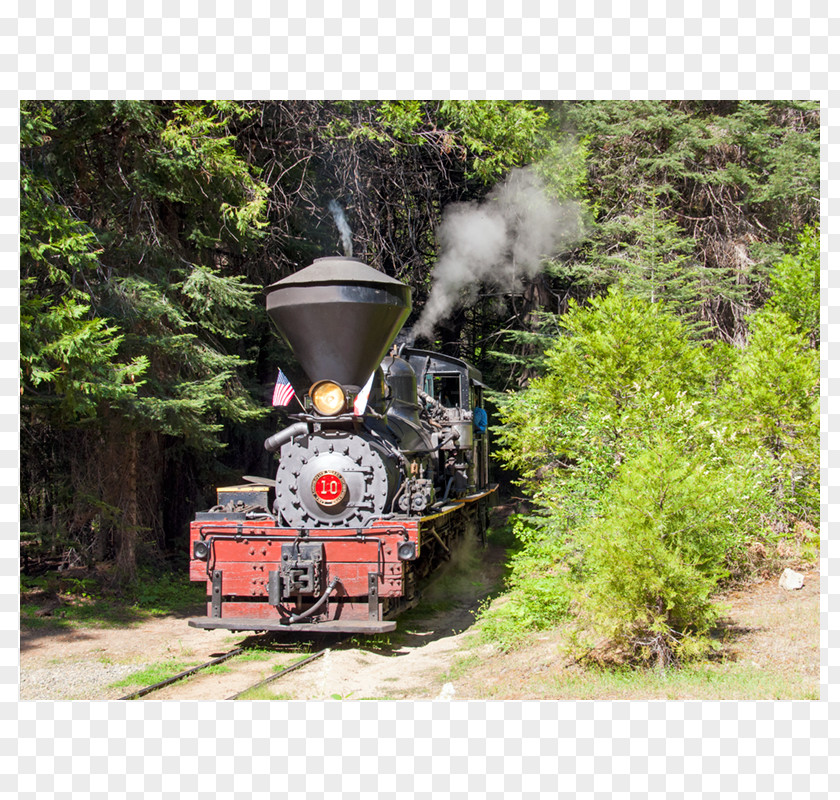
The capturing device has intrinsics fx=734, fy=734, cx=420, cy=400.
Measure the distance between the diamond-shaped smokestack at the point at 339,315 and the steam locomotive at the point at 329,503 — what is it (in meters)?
0.01

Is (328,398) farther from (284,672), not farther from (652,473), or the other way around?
(652,473)

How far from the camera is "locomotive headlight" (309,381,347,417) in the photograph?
22.8 feet

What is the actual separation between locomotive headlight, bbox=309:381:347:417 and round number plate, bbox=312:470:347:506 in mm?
585

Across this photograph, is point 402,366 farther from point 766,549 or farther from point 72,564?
point 72,564

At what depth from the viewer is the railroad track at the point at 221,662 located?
5.46 meters

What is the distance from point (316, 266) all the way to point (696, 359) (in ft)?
13.6


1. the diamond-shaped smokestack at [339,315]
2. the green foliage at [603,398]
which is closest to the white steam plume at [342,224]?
the green foliage at [603,398]

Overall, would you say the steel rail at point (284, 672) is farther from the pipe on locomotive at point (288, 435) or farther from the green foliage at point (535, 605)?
the pipe on locomotive at point (288, 435)

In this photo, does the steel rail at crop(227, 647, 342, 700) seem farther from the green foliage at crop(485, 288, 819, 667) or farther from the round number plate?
the green foliage at crop(485, 288, 819, 667)

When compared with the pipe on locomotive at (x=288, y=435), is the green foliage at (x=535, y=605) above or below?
below

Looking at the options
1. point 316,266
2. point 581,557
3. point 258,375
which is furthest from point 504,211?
point 581,557

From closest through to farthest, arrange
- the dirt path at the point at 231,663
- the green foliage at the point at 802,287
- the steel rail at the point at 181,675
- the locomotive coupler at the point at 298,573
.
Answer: the steel rail at the point at 181,675, the dirt path at the point at 231,663, the locomotive coupler at the point at 298,573, the green foliage at the point at 802,287

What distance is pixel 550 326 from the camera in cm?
1354

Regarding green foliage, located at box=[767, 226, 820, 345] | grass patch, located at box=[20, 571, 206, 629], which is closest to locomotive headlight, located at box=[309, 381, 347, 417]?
grass patch, located at box=[20, 571, 206, 629]
